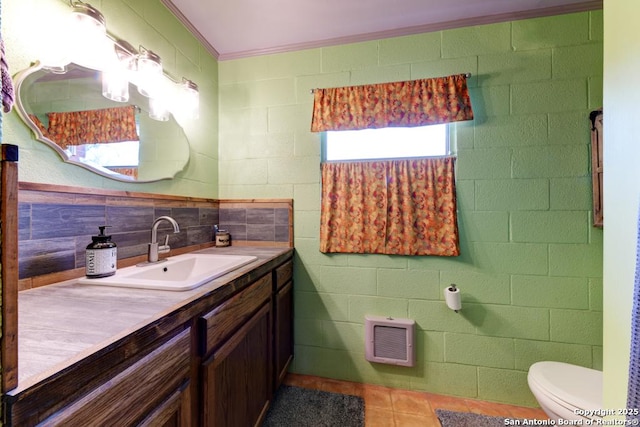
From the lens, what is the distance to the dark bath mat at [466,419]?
150 centimetres

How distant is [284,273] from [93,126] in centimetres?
124

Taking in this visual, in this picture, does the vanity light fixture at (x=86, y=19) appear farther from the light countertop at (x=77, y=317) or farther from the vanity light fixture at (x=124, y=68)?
the light countertop at (x=77, y=317)

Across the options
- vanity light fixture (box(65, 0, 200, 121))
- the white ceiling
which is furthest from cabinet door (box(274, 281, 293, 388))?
the white ceiling

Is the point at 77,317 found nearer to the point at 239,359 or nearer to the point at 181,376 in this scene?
the point at 181,376

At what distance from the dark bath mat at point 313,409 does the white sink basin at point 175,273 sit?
3.06ft

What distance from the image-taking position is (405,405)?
1.65m

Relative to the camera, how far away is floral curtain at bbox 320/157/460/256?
172cm

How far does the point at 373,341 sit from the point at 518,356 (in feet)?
2.94

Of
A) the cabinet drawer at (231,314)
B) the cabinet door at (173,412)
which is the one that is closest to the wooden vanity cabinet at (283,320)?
the cabinet drawer at (231,314)

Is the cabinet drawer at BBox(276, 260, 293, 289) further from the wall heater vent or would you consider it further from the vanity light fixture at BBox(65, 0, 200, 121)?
the vanity light fixture at BBox(65, 0, 200, 121)

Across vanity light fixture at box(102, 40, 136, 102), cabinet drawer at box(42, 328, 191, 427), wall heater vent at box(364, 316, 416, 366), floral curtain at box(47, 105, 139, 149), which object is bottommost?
wall heater vent at box(364, 316, 416, 366)

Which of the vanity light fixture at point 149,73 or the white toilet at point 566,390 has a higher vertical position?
the vanity light fixture at point 149,73

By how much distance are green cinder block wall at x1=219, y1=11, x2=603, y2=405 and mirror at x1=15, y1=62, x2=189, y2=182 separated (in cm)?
81

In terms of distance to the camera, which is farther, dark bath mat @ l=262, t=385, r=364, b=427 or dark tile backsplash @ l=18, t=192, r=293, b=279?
dark bath mat @ l=262, t=385, r=364, b=427
